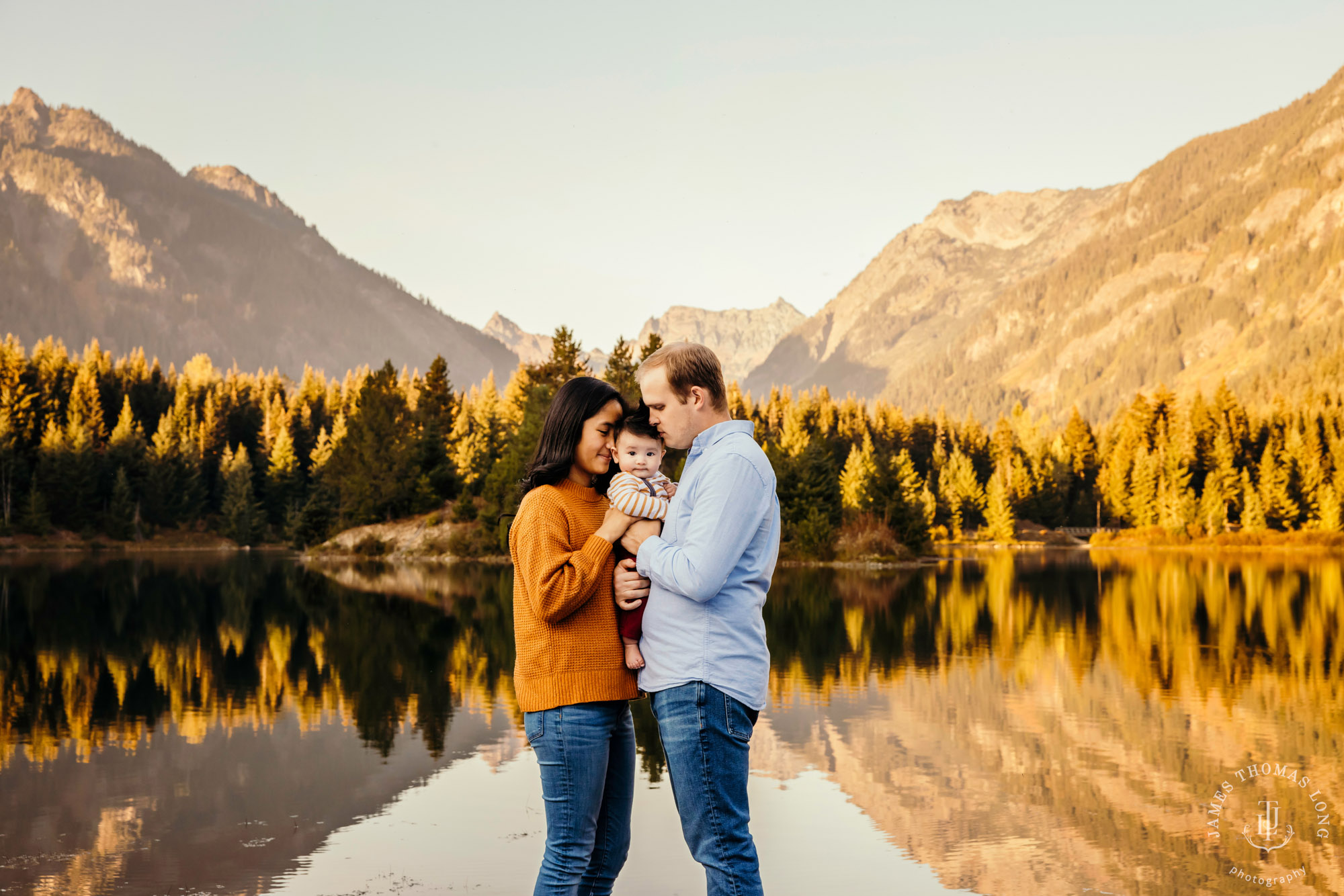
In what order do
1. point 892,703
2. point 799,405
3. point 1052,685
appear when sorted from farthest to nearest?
point 799,405 → point 1052,685 → point 892,703

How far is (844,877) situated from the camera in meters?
6.19

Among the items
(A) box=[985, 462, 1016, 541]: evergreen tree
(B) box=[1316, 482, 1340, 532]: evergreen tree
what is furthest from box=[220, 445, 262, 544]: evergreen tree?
(B) box=[1316, 482, 1340, 532]: evergreen tree

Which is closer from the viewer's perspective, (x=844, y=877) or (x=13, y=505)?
(x=844, y=877)

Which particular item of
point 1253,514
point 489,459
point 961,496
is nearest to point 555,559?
point 489,459

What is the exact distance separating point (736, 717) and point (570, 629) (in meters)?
0.63

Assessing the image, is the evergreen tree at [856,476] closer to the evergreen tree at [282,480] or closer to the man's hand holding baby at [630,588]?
the evergreen tree at [282,480]

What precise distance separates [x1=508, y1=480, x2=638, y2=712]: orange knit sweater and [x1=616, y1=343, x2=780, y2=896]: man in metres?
0.12

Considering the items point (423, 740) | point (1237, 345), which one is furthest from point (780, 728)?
point (1237, 345)

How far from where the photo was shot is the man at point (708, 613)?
3.16 m

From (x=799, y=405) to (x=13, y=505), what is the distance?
6120cm

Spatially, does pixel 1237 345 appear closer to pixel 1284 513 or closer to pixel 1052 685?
pixel 1284 513

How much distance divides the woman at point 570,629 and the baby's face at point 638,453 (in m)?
0.09

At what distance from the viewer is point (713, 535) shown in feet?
10.1

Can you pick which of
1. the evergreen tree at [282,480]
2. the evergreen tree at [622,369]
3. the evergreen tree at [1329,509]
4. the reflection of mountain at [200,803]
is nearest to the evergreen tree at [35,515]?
the evergreen tree at [282,480]
